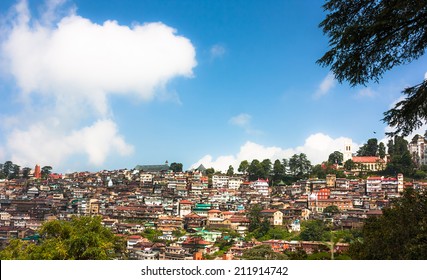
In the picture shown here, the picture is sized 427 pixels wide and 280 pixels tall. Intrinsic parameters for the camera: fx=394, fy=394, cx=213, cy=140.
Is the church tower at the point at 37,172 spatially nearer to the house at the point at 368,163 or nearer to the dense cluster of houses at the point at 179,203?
the dense cluster of houses at the point at 179,203

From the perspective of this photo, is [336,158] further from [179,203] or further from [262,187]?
[179,203]

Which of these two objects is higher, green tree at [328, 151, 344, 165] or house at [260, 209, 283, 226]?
green tree at [328, 151, 344, 165]

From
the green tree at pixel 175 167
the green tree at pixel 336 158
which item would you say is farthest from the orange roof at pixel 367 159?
the green tree at pixel 175 167

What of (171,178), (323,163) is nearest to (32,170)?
(171,178)

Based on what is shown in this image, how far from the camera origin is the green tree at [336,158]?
86.8 ft

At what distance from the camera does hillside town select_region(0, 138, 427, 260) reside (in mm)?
17578

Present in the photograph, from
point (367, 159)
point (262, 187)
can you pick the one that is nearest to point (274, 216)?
point (262, 187)

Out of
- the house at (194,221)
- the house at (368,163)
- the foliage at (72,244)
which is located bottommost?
the house at (194,221)

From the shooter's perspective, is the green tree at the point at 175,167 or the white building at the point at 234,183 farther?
the green tree at the point at 175,167

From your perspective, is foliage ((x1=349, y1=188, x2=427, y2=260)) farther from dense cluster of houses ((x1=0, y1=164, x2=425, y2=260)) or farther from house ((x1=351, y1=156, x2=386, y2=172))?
house ((x1=351, y1=156, x2=386, y2=172))

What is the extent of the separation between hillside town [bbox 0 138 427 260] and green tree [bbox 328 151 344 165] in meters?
0.79

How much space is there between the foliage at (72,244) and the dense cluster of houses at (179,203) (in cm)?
592

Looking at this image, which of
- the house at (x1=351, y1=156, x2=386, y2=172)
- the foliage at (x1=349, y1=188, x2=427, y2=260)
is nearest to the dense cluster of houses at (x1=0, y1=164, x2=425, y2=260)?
the house at (x1=351, y1=156, x2=386, y2=172)

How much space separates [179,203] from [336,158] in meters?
11.1
